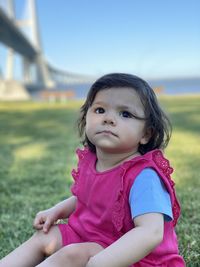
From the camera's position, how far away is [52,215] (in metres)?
1.74

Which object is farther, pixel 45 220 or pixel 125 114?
pixel 45 220

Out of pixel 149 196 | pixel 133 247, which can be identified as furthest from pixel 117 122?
pixel 133 247

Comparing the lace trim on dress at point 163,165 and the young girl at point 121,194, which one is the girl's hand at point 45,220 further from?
the lace trim on dress at point 163,165

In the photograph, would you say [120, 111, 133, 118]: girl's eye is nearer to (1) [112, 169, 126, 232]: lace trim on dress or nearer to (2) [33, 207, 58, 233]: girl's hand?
(1) [112, 169, 126, 232]: lace trim on dress

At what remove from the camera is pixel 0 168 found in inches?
163

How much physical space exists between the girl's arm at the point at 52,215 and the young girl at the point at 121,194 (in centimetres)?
8

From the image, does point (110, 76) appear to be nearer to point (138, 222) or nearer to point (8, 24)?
point (138, 222)

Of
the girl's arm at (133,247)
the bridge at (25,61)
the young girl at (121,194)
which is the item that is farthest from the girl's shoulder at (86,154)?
the bridge at (25,61)

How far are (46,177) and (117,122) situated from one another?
90.2 inches

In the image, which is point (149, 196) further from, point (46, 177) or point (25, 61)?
point (25, 61)

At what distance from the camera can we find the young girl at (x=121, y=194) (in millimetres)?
1318

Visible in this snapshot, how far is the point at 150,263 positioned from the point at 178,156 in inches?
132

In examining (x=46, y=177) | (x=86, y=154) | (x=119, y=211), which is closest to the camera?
(x=119, y=211)

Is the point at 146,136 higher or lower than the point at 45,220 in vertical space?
higher
